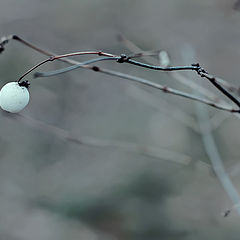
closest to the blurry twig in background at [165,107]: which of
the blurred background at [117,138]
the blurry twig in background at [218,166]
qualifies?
the blurred background at [117,138]

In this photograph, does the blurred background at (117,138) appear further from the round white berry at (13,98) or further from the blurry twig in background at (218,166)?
the round white berry at (13,98)

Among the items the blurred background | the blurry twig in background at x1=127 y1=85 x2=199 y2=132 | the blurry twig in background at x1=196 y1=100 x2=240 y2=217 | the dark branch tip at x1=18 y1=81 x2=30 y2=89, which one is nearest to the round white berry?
the dark branch tip at x1=18 y1=81 x2=30 y2=89

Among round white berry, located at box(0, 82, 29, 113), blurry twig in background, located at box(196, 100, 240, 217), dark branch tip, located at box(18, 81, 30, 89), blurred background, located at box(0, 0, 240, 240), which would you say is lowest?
round white berry, located at box(0, 82, 29, 113)

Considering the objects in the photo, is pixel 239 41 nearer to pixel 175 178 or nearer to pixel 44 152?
pixel 175 178

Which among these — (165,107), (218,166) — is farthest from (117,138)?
(218,166)

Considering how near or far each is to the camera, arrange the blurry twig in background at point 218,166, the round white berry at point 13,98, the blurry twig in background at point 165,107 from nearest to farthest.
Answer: the round white berry at point 13,98 → the blurry twig in background at point 218,166 → the blurry twig in background at point 165,107

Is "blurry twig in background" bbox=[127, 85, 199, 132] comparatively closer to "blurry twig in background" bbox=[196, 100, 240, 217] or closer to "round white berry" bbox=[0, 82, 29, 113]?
"blurry twig in background" bbox=[196, 100, 240, 217]
